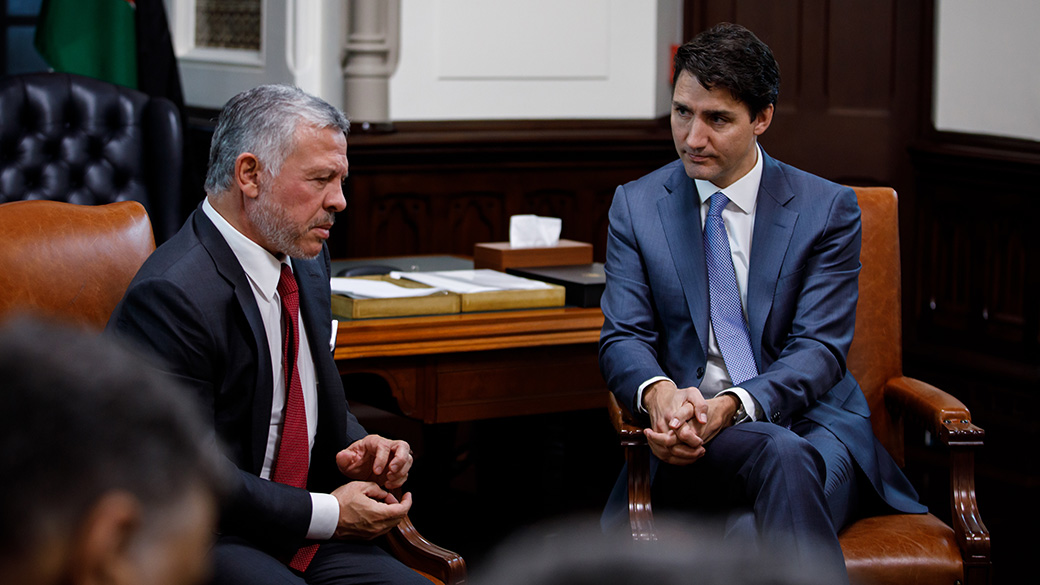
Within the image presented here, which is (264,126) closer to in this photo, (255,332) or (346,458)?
(255,332)

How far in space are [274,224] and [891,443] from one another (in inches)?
60.3

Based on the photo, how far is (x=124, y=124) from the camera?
11.8ft

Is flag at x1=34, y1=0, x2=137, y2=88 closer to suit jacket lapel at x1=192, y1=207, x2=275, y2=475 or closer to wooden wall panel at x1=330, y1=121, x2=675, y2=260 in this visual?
wooden wall panel at x1=330, y1=121, x2=675, y2=260

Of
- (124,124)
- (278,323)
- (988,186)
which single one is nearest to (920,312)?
(988,186)

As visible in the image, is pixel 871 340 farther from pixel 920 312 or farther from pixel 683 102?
pixel 920 312

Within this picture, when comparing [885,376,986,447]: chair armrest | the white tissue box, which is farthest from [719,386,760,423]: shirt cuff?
the white tissue box

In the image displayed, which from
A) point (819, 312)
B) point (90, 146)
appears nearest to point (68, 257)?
point (819, 312)

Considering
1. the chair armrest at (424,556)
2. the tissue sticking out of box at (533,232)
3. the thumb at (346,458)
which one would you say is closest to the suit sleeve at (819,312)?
the chair armrest at (424,556)

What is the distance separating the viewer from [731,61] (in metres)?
2.39

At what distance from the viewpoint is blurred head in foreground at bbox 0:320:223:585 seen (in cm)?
52

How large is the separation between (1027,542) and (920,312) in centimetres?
138

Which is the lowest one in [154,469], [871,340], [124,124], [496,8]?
[871,340]

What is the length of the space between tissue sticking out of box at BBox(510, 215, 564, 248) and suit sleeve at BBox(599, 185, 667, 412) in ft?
2.27

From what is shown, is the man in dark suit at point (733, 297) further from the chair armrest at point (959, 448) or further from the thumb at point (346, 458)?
the thumb at point (346, 458)
